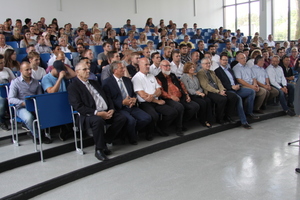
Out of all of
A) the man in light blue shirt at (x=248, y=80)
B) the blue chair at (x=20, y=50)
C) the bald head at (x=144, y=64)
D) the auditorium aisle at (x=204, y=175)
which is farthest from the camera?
the blue chair at (x=20, y=50)

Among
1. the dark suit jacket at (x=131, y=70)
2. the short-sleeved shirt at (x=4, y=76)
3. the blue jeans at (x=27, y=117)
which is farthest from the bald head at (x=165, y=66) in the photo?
the short-sleeved shirt at (x=4, y=76)

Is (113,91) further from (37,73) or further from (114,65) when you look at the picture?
(37,73)

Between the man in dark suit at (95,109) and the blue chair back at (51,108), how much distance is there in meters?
0.12

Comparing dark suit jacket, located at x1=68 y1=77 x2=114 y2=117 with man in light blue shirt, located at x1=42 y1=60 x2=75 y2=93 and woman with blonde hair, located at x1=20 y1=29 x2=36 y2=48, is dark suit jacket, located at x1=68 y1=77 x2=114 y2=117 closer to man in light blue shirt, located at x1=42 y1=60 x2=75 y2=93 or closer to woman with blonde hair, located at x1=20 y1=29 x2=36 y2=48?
man in light blue shirt, located at x1=42 y1=60 x2=75 y2=93

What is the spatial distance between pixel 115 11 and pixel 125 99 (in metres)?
8.16

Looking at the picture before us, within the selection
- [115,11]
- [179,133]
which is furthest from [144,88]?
[115,11]

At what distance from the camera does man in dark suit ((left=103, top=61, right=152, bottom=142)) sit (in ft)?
11.4

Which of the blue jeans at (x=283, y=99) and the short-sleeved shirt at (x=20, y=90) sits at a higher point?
the short-sleeved shirt at (x=20, y=90)

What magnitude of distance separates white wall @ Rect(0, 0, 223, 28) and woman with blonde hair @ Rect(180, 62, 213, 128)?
649 centimetres

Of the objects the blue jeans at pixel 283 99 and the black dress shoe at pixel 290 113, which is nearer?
the black dress shoe at pixel 290 113

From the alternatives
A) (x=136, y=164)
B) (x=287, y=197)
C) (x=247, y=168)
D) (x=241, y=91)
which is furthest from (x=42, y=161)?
(x=241, y=91)

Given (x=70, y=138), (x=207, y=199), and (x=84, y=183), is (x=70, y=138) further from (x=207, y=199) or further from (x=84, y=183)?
(x=207, y=199)

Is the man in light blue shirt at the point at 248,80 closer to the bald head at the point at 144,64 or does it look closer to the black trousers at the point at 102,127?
the bald head at the point at 144,64

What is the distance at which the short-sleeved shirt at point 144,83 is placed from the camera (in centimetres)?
381
